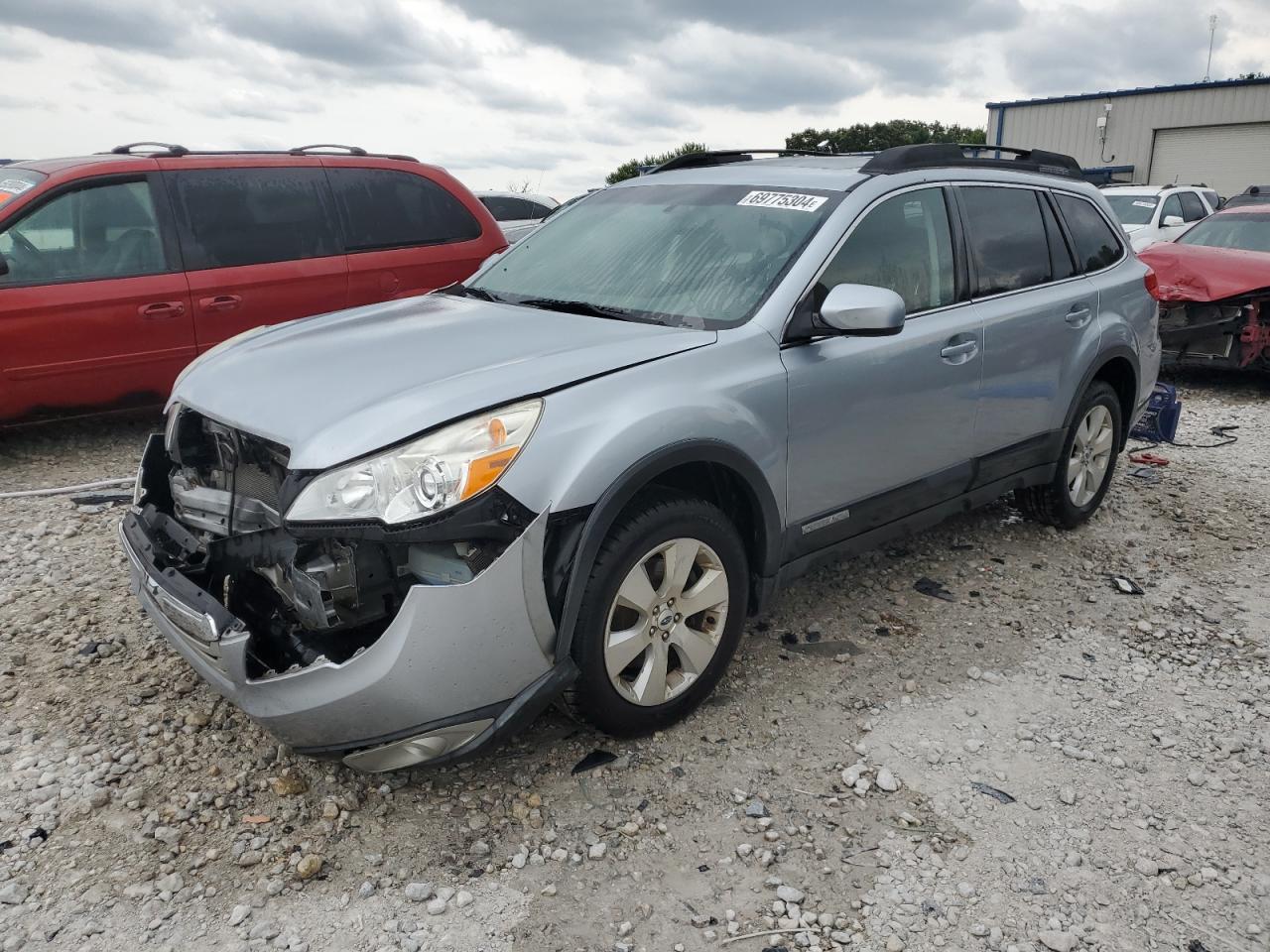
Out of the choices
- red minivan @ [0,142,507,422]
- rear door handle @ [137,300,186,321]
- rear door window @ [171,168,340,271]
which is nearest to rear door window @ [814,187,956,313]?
red minivan @ [0,142,507,422]

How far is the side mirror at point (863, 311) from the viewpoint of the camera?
3.10 metres

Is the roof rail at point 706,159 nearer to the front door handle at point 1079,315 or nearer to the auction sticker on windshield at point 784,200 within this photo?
the auction sticker on windshield at point 784,200

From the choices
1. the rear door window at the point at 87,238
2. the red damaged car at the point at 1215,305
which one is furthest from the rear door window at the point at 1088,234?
the rear door window at the point at 87,238

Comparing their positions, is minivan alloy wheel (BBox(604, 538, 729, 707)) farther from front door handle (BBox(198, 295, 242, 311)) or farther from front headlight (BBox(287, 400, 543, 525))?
front door handle (BBox(198, 295, 242, 311))

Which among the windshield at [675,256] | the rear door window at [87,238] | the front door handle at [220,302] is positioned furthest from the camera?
the front door handle at [220,302]

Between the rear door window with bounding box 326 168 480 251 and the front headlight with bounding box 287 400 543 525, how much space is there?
14.5ft

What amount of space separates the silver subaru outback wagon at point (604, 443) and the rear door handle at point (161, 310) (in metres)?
2.49

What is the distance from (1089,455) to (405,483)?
3.66 metres

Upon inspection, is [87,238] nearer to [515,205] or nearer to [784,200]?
[784,200]

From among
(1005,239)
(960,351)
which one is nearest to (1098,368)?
(1005,239)

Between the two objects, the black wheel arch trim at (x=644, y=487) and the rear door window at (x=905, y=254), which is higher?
the rear door window at (x=905, y=254)

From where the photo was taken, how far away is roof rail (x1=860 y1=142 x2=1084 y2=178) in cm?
383

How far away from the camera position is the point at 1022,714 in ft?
11.0

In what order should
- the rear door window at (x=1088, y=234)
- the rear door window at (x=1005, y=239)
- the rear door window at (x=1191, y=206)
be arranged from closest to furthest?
the rear door window at (x=1005, y=239)
the rear door window at (x=1088, y=234)
the rear door window at (x=1191, y=206)
